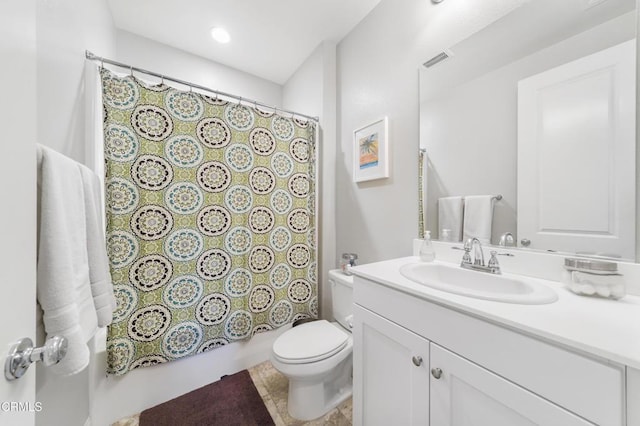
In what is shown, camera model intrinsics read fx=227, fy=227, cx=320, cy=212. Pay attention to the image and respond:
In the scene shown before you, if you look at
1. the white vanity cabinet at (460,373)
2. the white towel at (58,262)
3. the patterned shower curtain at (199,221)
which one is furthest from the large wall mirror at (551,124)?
the white towel at (58,262)

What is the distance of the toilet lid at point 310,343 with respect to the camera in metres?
1.17

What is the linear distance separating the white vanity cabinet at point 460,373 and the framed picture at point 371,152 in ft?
2.55

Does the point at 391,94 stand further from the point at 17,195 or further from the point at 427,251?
the point at 17,195

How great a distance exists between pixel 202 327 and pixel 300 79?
220 centimetres

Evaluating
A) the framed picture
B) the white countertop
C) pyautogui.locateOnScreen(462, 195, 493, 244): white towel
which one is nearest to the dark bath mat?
the white countertop

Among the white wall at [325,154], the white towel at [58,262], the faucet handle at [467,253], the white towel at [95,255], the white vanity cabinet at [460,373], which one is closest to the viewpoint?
the white vanity cabinet at [460,373]

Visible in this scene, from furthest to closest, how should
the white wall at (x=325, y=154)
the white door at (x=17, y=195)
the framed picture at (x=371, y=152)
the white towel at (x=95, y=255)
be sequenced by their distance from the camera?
the white wall at (x=325, y=154)
the framed picture at (x=371, y=152)
the white towel at (x=95, y=255)
the white door at (x=17, y=195)

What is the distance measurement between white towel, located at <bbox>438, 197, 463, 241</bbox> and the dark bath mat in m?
1.38

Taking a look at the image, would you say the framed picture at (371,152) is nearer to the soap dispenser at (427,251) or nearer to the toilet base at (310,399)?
the soap dispenser at (427,251)

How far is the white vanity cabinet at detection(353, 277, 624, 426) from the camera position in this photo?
1.53 ft

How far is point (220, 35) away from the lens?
5.86 feet

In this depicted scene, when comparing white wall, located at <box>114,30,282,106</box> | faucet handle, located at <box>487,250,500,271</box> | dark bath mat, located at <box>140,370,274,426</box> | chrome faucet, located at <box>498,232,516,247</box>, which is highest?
white wall, located at <box>114,30,282,106</box>

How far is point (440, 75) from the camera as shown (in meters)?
1.21

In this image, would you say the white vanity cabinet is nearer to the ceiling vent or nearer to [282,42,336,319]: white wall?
[282,42,336,319]: white wall
